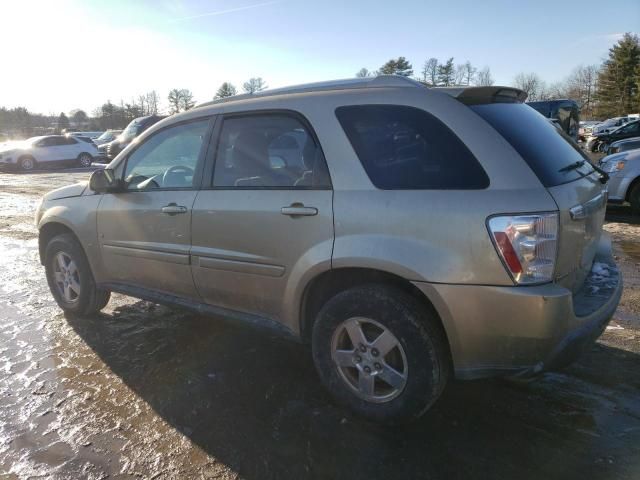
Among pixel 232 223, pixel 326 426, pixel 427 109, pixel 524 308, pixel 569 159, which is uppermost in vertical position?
pixel 427 109

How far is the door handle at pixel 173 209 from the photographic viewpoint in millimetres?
3549

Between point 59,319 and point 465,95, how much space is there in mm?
4028

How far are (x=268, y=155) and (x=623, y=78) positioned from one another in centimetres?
7091

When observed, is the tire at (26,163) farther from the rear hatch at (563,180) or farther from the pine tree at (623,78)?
the pine tree at (623,78)

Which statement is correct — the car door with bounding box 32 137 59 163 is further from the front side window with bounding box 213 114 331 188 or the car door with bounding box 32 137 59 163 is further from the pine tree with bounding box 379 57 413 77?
the pine tree with bounding box 379 57 413 77

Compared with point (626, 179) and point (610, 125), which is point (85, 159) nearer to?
point (626, 179)

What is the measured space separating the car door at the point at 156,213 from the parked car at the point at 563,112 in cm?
1328

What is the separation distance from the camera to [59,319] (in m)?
4.67

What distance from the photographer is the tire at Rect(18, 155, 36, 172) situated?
22328 millimetres

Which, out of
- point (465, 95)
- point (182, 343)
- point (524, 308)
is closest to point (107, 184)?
point (182, 343)

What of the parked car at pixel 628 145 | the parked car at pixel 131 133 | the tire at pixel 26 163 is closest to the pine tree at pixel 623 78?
the parked car at pixel 628 145

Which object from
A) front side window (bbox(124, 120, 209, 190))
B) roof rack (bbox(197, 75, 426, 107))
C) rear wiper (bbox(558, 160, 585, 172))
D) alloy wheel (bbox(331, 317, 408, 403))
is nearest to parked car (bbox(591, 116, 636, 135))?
rear wiper (bbox(558, 160, 585, 172))

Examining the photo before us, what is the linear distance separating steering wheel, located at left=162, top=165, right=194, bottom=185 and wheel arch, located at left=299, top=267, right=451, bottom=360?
4.38 feet

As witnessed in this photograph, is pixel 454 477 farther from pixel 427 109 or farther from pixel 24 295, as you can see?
pixel 24 295
